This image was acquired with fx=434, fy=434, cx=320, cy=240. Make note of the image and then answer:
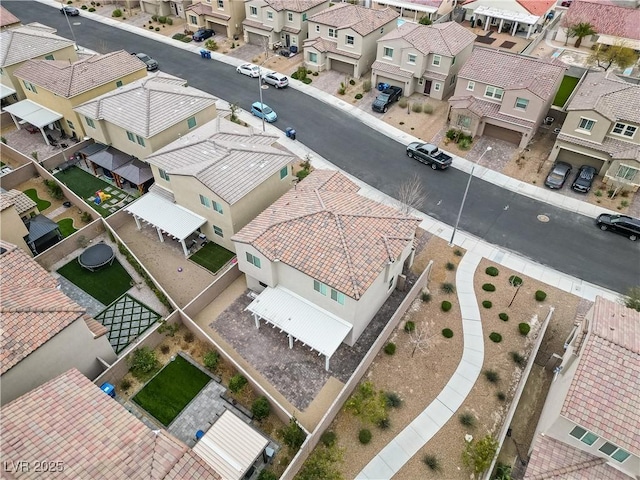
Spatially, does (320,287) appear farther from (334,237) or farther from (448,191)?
(448,191)

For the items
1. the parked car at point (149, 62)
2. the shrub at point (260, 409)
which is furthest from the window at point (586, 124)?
the parked car at point (149, 62)

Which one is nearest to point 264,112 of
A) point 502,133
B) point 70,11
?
point 502,133

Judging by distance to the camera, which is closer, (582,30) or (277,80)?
(277,80)

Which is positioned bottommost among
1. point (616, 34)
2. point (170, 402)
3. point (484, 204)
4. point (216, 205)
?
point (170, 402)

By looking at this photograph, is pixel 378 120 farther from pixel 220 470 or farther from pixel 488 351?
pixel 220 470

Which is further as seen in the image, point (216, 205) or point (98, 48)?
point (98, 48)

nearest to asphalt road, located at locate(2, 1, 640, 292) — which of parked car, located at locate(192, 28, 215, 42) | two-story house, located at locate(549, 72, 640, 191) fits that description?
two-story house, located at locate(549, 72, 640, 191)

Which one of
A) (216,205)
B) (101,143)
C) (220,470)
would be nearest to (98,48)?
(101,143)
